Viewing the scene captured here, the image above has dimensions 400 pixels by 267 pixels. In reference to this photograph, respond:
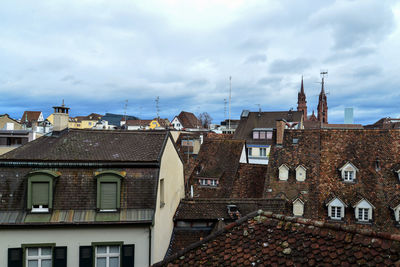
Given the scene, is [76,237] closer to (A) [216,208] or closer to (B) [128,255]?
(B) [128,255]

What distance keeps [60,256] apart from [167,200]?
5683 millimetres

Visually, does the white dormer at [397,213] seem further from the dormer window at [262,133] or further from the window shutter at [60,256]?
the dormer window at [262,133]

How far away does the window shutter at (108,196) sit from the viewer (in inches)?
505

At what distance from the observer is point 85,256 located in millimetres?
12312

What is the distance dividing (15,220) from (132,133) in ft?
23.6

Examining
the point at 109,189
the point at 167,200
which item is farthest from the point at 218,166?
the point at 109,189

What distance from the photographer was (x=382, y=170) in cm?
2203

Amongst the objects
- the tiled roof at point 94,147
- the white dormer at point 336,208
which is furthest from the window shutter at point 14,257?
the white dormer at point 336,208

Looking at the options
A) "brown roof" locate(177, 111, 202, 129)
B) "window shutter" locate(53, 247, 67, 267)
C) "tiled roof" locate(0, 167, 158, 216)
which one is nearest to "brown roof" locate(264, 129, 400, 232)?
"tiled roof" locate(0, 167, 158, 216)

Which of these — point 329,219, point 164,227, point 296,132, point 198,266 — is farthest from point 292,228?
point 296,132

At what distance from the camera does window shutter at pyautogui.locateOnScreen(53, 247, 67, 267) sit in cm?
1214

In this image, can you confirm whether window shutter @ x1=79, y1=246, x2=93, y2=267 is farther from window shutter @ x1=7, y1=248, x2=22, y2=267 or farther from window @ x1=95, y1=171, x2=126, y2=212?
window shutter @ x1=7, y1=248, x2=22, y2=267

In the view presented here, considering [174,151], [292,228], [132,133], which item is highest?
[132,133]

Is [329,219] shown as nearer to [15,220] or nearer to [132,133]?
[132,133]
